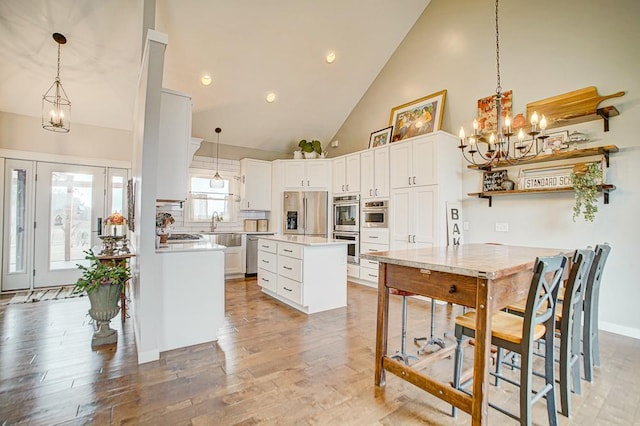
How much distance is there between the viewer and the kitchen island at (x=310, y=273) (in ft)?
11.8

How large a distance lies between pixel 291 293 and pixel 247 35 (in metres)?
3.72

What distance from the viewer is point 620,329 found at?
3117 mm

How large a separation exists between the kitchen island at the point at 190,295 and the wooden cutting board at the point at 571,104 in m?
4.00

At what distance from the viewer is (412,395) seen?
6.48 feet

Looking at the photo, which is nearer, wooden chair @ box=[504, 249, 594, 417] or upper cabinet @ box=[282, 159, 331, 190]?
wooden chair @ box=[504, 249, 594, 417]

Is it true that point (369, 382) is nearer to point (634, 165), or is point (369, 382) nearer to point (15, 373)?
point (15, 373)

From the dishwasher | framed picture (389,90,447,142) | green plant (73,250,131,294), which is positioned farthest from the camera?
the dishwasher

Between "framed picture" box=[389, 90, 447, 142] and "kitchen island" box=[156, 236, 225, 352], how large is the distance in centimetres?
368

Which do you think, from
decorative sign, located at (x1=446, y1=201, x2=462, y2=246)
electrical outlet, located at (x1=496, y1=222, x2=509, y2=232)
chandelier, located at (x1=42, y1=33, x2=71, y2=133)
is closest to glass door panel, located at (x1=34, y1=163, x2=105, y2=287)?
chandelier, located at (x1=42, y1=33, x2=71, y2=133)

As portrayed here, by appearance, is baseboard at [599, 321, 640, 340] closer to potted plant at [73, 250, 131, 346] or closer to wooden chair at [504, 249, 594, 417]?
wooden chair at [504, 249, 594, 417]

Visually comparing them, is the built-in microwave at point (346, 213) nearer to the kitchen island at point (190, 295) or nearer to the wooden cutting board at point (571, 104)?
the wooden cutting board at point (571, 104)

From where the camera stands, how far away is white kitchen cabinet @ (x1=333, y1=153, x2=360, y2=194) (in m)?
5.52

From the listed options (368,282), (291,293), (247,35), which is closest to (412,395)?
(291,293)

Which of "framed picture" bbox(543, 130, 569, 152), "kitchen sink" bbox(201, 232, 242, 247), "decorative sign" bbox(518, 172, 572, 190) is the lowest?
"kitchen sink" bbox(201, 232, 242, 247)
